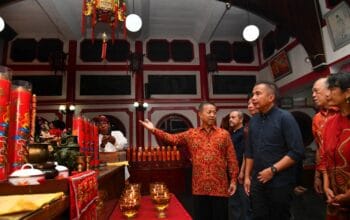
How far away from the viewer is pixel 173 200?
7.78 ft

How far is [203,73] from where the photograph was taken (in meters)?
9.59

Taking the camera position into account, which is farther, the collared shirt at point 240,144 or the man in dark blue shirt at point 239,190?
the collared shirt at point 240,144

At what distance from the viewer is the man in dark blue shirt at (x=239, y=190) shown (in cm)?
349

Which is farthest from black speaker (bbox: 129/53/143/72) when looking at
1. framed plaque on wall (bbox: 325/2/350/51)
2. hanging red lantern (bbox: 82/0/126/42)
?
framed plaque on wall (bbox: 325/2/350/51)

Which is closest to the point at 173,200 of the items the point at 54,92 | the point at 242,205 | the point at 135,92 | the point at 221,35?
the point at 242,205

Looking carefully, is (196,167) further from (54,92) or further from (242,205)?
(54,92)

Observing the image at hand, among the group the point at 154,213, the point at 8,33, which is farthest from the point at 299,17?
the point at 8,33

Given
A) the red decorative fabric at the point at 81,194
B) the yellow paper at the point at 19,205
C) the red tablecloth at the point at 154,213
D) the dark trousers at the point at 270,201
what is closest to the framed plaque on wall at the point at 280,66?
the dark trousers at the point at 270,201

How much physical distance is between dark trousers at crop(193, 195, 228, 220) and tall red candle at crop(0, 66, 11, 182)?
232 centimetres

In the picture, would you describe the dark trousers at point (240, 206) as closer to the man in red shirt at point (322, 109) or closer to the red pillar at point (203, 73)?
the man in red shirt at point (322, 109)

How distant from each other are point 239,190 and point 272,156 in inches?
58.1

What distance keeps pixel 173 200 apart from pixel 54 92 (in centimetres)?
783

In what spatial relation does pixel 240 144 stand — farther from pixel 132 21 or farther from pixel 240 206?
pixel 132 21

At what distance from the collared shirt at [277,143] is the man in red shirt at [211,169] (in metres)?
0.52
